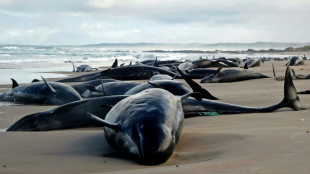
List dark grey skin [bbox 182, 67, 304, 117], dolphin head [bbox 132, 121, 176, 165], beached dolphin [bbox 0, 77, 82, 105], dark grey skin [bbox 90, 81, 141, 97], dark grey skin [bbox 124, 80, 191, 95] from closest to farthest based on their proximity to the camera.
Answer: dolphin head [bbox 132, 121, 176, 165]
dark grey skin [bbox 182, 67, 304, 117]
dark grey skin [bbox 124, 80, 191, 95]
beached dolphin [bbox 0, 77, 82, 105]
dark grey skin [bbox 90, 81, 141, 97]

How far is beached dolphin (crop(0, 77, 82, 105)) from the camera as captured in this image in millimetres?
7205

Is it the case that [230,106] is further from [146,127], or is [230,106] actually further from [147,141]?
[147,141]

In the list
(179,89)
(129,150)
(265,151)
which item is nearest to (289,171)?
(265,151)

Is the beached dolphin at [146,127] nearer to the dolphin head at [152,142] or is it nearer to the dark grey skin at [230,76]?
the dolphin head at [152,142]

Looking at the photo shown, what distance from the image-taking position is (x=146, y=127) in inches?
116

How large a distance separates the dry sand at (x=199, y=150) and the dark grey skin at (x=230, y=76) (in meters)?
6.40

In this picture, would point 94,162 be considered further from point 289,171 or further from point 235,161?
point 289,171

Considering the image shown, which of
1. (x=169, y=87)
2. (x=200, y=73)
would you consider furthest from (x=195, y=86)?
(x=200, y=73)

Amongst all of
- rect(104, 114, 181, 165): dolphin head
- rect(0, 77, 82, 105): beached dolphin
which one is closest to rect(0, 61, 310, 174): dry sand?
rect(104, 114, 181, 165): dolphin head

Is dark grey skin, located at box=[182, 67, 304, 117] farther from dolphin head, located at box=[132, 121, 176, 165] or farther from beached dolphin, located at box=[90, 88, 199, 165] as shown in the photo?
dolphin head, located at box=[132, 121, 176, 165]

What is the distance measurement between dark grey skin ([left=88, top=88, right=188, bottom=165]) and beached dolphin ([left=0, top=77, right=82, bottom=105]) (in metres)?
3.73

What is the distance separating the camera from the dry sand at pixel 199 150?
262 centimetres

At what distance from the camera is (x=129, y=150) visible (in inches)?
119

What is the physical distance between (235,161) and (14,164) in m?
1.44
